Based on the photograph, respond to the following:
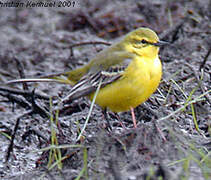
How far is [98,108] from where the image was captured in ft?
19.2

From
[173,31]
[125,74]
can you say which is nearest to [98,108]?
[125,74]

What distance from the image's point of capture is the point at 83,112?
5836mm

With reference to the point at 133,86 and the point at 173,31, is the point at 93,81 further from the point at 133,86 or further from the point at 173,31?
the point at 173,31

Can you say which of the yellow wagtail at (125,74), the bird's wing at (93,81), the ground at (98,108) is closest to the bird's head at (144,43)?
the yellow wagtail at (125,74)

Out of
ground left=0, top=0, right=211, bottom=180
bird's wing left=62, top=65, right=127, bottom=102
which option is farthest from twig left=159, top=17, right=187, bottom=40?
bird's wing left=62, top=65, right=127, bottom=102

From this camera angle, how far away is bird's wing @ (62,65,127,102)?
501 cm

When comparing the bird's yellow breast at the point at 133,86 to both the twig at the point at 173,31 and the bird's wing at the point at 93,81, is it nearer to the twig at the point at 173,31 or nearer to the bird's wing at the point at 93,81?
the bird's wing at the point at 93,81

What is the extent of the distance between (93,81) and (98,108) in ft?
2.20

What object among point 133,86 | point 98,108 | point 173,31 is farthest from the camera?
point 173,31

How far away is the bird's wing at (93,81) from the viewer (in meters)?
5.01

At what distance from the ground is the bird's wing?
0.36 meters

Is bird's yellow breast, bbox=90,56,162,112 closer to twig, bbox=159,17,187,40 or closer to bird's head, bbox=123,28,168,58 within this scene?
bird's head, bbox=123,28,168,58

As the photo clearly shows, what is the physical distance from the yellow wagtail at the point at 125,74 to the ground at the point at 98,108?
0.29 metres

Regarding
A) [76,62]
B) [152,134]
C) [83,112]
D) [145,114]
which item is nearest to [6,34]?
[76,62]
